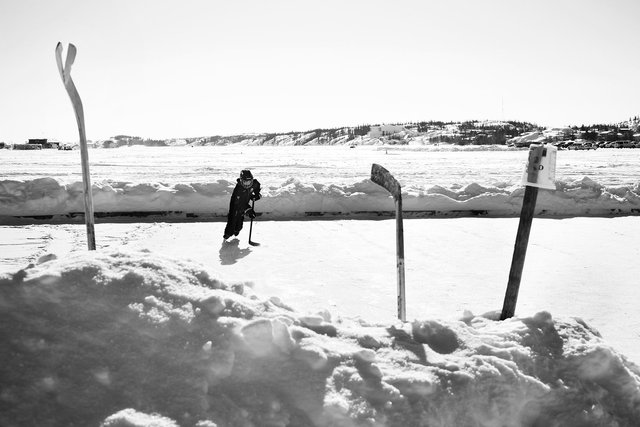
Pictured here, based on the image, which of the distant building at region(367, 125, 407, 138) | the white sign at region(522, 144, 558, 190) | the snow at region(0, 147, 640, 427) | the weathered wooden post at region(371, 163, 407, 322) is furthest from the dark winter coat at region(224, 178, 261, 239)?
the distant building at region(367, 125, 407, 138)

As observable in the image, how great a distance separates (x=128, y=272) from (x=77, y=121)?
228 centimetres

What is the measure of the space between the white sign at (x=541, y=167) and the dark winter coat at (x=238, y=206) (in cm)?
514

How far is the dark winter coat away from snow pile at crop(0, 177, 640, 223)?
2.03 metres

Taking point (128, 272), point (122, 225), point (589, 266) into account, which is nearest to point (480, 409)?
point (128, 272)

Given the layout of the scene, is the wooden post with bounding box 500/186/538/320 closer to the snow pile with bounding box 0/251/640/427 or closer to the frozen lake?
the snow pile with bounding box 0/251/640/427

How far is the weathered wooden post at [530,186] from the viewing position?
280 centimetres

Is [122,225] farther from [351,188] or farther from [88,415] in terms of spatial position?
[88,415]

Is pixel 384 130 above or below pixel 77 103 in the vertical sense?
above

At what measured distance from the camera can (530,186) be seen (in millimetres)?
2975

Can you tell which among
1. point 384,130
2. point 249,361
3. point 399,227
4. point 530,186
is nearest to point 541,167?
point 530,186

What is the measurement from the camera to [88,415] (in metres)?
1.67

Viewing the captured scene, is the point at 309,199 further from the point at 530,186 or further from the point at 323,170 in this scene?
the point at 323,170

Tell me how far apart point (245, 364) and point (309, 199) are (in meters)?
7.90

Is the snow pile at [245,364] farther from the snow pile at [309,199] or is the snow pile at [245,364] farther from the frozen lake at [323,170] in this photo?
the frozen lake at [323,170]
